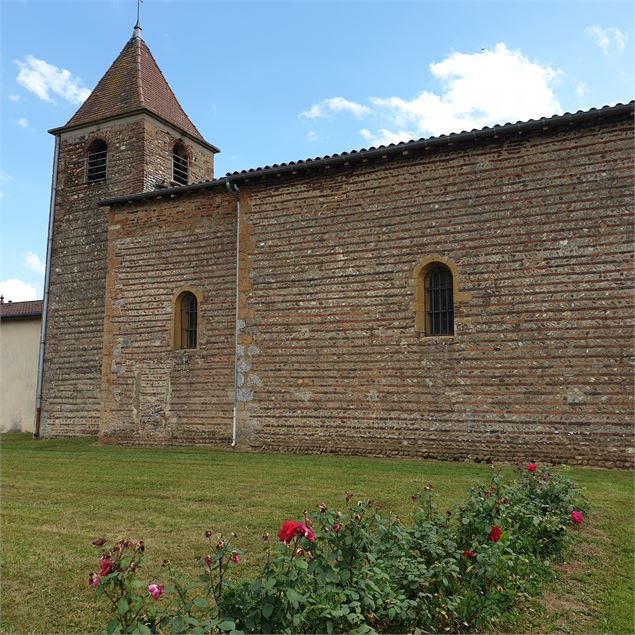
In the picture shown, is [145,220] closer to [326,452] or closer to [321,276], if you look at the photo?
[321,276]

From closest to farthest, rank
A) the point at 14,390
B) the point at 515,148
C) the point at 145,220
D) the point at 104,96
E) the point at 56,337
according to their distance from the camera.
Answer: the point at 515,148, the point at 145,220, the point at 56,337, the point at 104,96, the point at 14,390

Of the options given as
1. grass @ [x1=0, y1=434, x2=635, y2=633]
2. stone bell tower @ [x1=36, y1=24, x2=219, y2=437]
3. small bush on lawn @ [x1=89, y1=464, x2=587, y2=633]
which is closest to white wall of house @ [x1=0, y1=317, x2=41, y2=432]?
stone bell tower @ [x1=36, y1=24, x2=219, y2=437]

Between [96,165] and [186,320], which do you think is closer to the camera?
[186,320]

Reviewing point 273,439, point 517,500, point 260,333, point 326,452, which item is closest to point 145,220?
point 260,333

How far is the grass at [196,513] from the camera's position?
424cm

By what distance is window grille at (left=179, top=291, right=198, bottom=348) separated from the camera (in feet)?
50.2

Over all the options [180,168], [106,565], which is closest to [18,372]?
[180,168]

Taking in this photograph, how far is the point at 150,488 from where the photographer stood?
865 centimetres

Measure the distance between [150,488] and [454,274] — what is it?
6.88m

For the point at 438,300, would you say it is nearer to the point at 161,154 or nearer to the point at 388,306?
the point at 388,306

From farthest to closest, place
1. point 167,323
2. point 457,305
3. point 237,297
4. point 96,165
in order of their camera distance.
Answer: point 96,165 < point 167,323 < point 237,297 < point 457,305

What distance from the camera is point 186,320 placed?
50.6 ft

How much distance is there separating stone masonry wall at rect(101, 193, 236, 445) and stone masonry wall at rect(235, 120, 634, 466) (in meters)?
0.78

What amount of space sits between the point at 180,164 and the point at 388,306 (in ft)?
37.8
